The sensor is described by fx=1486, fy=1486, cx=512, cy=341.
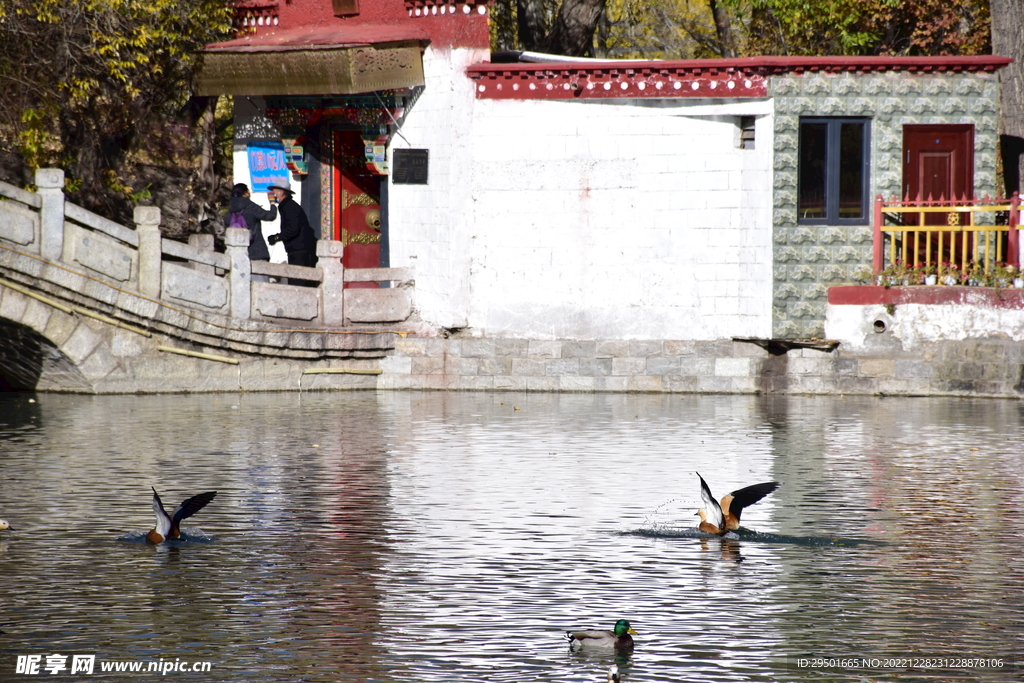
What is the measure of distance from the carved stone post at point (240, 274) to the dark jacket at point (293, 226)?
5.81ft

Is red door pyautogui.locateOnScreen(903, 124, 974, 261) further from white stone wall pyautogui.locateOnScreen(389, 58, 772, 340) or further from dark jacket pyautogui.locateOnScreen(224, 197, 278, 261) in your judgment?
dark jacket pyautogui.locateOnScreen(224, 197, 278, 261)

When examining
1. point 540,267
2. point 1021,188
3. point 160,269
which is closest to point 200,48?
point 160,269

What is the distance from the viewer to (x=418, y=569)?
840cm

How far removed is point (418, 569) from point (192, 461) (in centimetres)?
451

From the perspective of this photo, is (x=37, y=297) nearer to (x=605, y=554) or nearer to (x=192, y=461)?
(x=192, y=461)

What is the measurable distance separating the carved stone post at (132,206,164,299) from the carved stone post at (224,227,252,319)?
0.93 metres

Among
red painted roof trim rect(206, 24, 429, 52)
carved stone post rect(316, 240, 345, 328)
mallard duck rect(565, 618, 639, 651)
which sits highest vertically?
red painted roof trim rect(206, 24, 429, 52)

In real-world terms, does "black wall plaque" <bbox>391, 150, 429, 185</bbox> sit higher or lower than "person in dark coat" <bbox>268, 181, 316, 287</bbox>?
higher

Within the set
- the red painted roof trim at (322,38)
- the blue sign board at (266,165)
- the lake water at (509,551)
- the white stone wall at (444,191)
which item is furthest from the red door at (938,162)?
the blue sign board at (266,165)

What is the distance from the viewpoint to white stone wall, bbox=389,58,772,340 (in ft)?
61.0

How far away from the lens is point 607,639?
6633 mm

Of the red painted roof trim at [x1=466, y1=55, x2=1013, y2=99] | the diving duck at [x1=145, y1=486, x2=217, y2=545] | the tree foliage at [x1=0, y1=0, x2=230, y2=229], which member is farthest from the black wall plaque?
the diving duck at [x1=145, y1=486, x2=217, y2=545]

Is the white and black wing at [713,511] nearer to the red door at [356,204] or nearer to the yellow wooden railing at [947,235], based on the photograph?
the yellow wooden railing at [947,235]

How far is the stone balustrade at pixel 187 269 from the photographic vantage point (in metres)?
16.8
